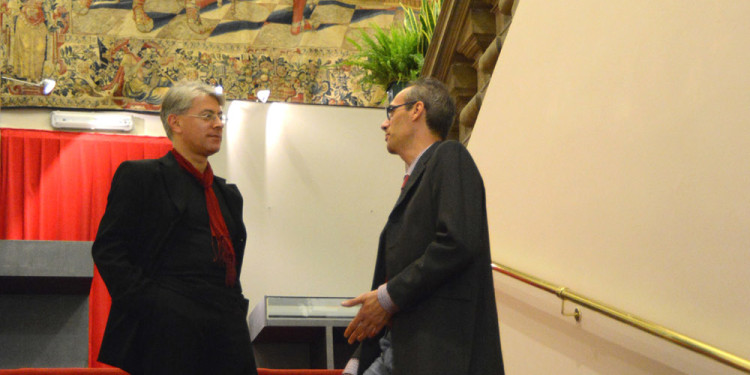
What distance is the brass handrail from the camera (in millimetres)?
1885

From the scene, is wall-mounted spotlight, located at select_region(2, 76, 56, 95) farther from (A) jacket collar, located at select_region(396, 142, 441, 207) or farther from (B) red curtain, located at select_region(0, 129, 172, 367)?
(A) jacket collar, located at select_region(396, 142, 441, 207)

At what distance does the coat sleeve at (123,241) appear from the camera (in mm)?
2422

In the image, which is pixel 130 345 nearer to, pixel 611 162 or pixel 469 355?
pixel 469 355

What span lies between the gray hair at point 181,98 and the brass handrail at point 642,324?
1244mm

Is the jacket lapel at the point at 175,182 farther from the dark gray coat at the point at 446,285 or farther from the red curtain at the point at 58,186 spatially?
the red curtain at the point at 58,186

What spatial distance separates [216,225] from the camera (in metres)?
2.66

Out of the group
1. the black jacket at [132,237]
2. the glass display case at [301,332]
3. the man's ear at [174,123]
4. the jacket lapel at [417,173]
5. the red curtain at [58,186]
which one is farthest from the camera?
the red curtain at [58,186]

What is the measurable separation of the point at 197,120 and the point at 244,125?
292 inches

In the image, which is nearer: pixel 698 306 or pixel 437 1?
pixel 698 306

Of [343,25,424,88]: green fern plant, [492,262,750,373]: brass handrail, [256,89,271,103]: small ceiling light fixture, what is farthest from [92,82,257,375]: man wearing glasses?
[256,89,271,103]: small ceiling light fixture

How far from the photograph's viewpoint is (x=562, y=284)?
2865mm

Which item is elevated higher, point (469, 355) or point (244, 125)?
point (244, 125)

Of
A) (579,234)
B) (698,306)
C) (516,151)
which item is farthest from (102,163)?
(698,306)

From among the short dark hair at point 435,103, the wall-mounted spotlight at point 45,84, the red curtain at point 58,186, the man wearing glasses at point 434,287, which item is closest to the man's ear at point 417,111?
the short dark hair at point 435,103
